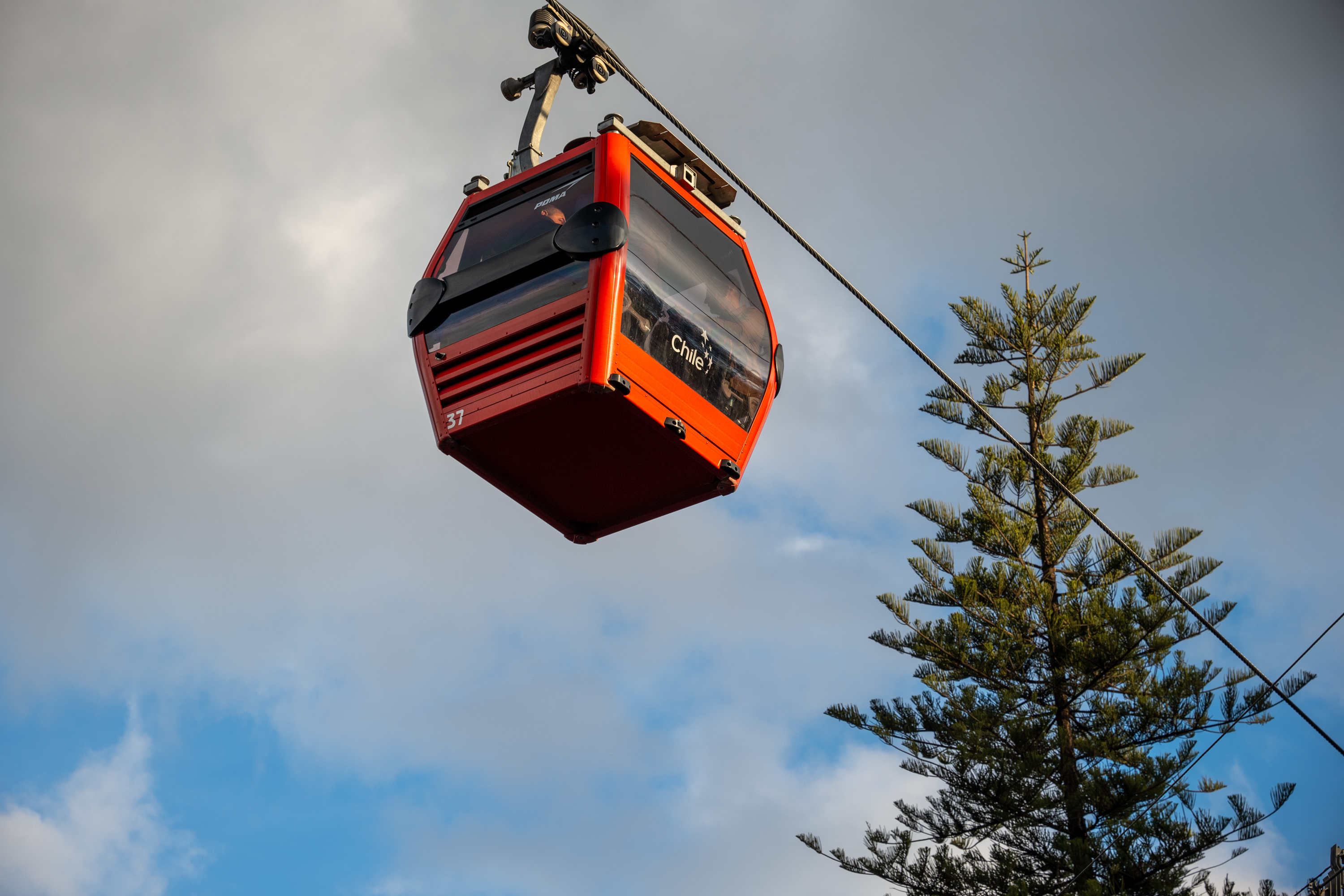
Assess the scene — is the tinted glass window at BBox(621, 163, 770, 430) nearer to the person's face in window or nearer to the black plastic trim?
the person's face in window

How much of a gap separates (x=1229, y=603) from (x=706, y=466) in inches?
356

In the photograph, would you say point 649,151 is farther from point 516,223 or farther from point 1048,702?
point 1048,702

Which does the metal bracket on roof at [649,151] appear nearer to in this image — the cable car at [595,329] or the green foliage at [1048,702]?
the cable car at [595,329]

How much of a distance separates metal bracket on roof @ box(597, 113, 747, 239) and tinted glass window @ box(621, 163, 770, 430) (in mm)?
106

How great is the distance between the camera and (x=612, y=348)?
5.63m

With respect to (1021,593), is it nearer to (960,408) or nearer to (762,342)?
(960,408)

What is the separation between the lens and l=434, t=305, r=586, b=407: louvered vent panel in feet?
18.8

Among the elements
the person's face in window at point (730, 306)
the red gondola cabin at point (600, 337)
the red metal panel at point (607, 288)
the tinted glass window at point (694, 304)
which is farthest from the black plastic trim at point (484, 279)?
the person's face in window at point (730, 306)

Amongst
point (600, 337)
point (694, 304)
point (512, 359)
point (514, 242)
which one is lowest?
point (600, 337)

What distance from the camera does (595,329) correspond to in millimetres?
5637

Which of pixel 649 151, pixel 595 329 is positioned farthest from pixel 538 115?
pixel 595 329

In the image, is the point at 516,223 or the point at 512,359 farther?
the point at 516,223

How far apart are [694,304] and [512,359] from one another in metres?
0.93

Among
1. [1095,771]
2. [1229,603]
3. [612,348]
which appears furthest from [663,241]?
[1229,603]
